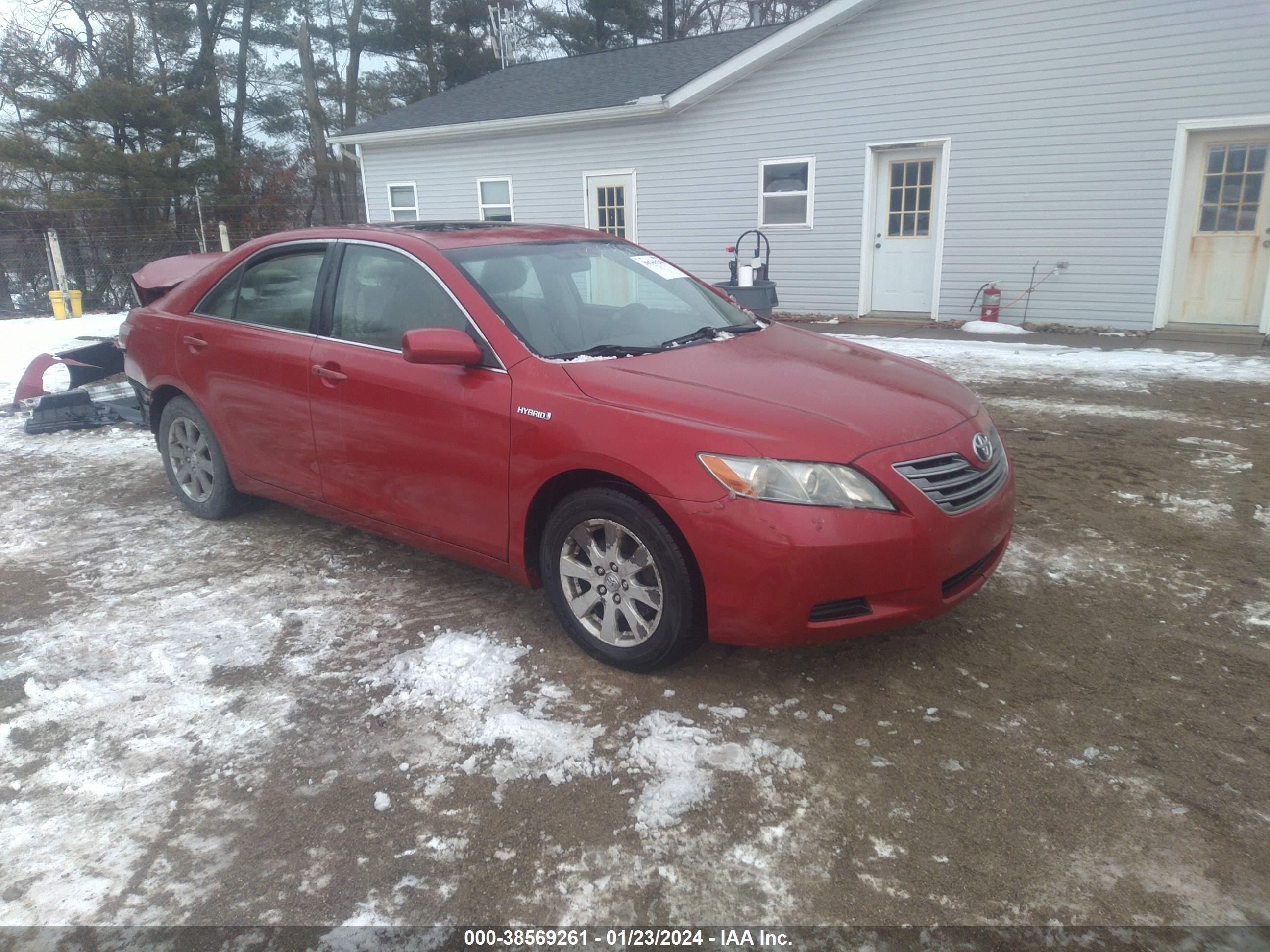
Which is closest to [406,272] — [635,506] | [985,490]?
[635,506]

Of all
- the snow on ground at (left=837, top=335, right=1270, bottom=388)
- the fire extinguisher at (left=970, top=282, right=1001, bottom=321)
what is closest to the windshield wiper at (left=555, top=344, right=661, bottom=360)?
the snow on ground at (left=837, top=335, right=1270, bottom=388)

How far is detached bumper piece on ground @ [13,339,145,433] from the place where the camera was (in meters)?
7.21

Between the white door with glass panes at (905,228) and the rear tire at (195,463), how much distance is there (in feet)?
34.0

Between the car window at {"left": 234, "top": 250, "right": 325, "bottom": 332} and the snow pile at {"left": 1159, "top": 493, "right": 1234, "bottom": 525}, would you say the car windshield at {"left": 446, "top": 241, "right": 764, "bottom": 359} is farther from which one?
the snow pile at {"left": 1159, "top": 493, "right": 1234, "bottom": 525}

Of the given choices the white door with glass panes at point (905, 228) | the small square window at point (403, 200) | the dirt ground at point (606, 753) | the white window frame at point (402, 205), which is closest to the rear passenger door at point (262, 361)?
the dirt ground at point (606, 753)

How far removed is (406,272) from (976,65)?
34.2 feet

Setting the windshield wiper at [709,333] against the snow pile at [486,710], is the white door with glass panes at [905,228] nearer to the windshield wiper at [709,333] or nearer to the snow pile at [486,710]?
the windshield wiper at [709,333]

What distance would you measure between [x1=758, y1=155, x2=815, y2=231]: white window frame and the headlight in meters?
11.2

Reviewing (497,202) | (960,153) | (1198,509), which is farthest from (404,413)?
(497,202)

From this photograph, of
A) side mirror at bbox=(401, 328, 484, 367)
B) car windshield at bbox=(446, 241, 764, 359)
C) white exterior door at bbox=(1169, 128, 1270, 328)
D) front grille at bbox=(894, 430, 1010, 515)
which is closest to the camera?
front grille at bbox=(894, 430, 1010, 515)

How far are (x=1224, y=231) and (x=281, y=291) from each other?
1081cm

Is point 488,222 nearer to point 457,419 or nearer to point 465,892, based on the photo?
point 457,419

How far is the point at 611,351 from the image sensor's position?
344cm

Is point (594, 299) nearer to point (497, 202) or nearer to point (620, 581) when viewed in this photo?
point (620, 581)
